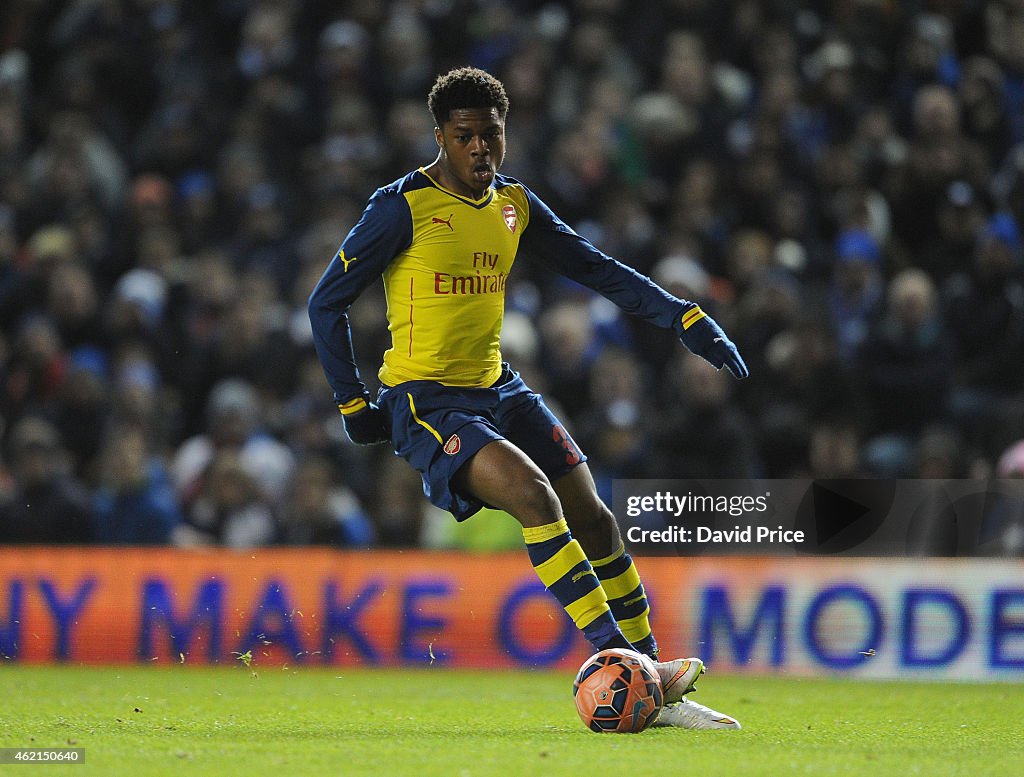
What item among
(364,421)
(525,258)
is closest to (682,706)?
(364,421)

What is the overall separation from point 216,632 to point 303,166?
4161mm

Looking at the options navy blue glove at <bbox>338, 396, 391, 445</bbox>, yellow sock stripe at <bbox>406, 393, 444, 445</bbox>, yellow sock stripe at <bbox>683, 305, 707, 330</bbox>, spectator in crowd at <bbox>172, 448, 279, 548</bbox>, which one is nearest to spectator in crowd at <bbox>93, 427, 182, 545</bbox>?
spectator in crowd at <bbox>172, 448, 279, 548</bbox>

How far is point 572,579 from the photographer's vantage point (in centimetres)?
548

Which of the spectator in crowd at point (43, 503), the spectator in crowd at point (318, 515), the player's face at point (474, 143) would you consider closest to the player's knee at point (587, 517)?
the player's face at point (474, 143)

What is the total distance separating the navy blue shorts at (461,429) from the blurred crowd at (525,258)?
299 cm

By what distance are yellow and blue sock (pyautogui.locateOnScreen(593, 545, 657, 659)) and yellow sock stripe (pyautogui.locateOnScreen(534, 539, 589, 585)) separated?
50 centimetres

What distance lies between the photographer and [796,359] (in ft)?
31.4

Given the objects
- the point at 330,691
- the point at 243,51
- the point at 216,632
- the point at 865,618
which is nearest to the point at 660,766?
the point at 330,691

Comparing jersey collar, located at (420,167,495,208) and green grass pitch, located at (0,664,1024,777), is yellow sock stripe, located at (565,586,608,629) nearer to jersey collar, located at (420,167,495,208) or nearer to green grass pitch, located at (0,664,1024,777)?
green grass pitch, located at (0,664,1024,777)

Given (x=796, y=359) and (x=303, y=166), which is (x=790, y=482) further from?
(x=303, y=166)

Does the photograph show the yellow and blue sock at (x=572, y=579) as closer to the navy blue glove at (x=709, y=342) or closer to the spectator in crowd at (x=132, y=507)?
the navy blue glove at (x=709, y=342)

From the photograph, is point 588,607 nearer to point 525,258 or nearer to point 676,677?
point 676,677

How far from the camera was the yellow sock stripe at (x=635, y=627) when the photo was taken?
5.97 m

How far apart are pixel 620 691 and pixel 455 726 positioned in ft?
2.54
